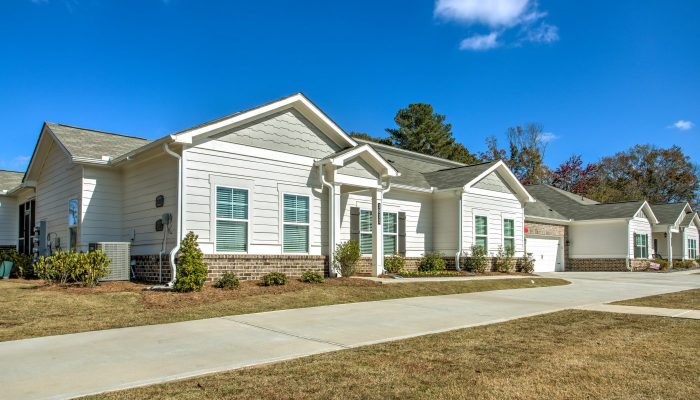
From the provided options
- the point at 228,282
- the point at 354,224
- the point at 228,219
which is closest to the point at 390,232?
the point at 354,224

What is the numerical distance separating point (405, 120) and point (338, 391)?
55271mm

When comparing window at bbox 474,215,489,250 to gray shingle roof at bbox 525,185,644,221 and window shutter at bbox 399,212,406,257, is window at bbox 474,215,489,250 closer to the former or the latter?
window shutter at bbox 399,212,406,257

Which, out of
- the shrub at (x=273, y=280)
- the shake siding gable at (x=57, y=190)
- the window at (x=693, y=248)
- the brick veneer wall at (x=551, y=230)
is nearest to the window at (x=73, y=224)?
the shake siding gable at (x=57, y=190)

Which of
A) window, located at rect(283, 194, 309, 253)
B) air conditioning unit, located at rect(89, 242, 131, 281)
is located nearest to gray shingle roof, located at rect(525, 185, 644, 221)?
window, located at rect(283, 194, 309, 253)

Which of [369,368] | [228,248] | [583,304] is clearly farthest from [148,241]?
[583,304]

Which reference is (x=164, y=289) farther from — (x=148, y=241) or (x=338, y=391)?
(x=338, y=391)

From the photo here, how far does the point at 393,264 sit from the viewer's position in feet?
62.6

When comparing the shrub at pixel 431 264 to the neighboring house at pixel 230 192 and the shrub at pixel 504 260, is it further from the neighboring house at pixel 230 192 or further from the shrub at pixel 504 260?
the shrub at pixel 504 260

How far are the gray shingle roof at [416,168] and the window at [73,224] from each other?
368 inches

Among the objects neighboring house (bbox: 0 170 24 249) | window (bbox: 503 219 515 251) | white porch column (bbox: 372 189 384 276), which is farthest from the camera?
window (bbox: 503 219 515 251)

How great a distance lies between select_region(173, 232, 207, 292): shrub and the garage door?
67.2ft

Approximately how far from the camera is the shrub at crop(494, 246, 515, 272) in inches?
889

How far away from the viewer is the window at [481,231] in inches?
869

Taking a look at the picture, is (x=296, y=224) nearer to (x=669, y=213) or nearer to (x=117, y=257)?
(x=117, y=257)
